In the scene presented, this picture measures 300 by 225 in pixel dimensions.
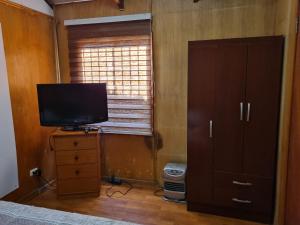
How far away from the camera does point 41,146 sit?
2984 millimetres

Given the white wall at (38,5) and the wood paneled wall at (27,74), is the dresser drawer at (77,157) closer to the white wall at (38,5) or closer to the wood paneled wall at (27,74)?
the wood paneled wall at (27,74)

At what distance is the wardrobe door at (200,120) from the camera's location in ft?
7.38

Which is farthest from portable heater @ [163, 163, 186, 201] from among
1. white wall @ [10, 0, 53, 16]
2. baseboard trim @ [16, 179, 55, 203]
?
white wall @ [10, 0, 53, 16]

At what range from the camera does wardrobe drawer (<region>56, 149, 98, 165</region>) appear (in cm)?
270

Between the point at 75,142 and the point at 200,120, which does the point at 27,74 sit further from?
the point at 200,120

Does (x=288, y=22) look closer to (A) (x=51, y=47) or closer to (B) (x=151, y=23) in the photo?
(B) (x=151, y=23)

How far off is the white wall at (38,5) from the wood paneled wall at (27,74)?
0.05m

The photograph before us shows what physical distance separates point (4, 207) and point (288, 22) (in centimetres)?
243

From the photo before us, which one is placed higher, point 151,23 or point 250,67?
point 151,23

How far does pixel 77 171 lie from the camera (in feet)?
9.02

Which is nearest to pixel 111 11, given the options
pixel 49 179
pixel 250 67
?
pixel 250 67

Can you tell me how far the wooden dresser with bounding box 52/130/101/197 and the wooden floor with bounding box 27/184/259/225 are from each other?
0.13 m

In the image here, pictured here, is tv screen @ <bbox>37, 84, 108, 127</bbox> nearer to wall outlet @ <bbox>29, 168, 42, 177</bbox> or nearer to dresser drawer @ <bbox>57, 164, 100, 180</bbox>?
dresser drawer @ <bbox>57, 164, 100, 180</bbox>

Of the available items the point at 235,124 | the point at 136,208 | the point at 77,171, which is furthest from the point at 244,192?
the point at 77,171
